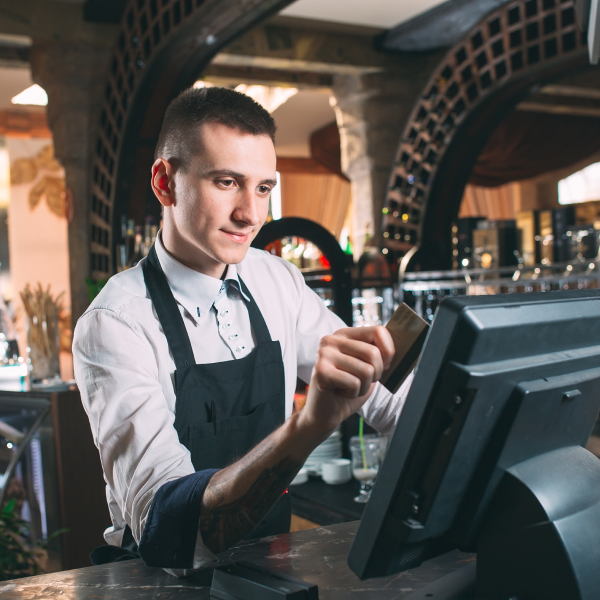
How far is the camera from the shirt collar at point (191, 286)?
1.45 meters

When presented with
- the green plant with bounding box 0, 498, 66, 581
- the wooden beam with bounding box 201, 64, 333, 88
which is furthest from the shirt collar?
the wooden beam with bounding box 201, 64, 333, 88

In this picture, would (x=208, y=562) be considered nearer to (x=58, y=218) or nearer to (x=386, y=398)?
(x=386, y=398)

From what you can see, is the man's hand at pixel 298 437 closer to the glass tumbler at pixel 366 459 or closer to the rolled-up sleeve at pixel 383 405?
the rolled-up sleeve at pixel 383 405

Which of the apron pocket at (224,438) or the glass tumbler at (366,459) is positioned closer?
the apron pocket at (224,438)

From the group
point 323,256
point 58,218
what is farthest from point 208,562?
point 58,218

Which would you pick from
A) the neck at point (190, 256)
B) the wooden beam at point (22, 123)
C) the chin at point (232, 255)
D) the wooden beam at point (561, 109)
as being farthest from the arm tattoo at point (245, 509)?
the wooden beam at point (22, 123)

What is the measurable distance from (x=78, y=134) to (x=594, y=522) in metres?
5.11

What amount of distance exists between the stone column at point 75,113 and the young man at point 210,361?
12.7 feet

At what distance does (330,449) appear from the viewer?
8.25ft

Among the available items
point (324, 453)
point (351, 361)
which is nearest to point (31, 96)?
point (324, 453)

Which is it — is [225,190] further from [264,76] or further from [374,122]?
[264,76]

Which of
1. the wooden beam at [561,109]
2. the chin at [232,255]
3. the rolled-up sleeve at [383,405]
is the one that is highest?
the wooden beam at [561,109]

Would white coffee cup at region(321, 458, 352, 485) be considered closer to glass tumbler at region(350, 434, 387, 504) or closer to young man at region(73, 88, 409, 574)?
glass tumbler at region(350, 434, 387, 504)

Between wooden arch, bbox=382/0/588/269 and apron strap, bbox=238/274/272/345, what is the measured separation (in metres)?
2.79
